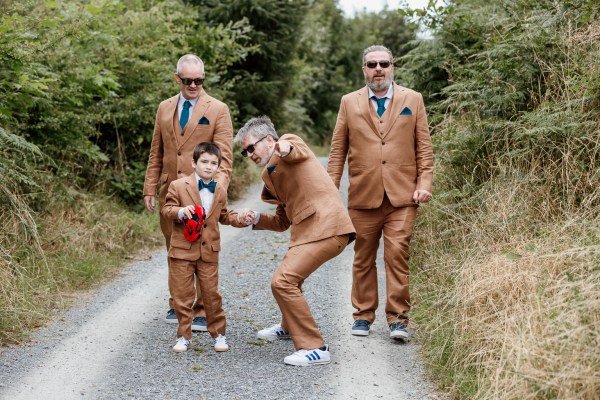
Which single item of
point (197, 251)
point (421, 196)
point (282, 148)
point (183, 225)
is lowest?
point (197, 251)

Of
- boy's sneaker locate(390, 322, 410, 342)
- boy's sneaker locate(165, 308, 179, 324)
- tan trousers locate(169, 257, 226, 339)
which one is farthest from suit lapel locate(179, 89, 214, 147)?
boy's sneaker locate(390, 322, 410, 342)

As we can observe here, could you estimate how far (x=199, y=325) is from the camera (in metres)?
6.07

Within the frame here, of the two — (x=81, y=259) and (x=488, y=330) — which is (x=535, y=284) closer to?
(x=488, y=330)

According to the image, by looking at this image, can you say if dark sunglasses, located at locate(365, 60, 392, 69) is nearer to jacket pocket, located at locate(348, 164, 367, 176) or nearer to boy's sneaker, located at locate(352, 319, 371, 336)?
jacket pocket, located at locate(348, 164, 367, 176)

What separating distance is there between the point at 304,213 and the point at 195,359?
129cm

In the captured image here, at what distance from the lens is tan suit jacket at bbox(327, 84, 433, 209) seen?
5.78 metres

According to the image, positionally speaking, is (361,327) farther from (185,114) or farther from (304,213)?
(185,114)

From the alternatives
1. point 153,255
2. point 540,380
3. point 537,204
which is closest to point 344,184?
point 153,255

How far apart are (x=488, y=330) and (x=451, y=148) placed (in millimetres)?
3302

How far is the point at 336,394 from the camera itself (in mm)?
4551

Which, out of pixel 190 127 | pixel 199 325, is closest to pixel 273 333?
pixel 199 325

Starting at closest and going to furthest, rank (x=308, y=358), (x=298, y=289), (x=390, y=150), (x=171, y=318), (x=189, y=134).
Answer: (x=308, y=358) → (x=298, y=289) → (x=390, y=150) → (x=189, y=134) → (x=171, y=318)

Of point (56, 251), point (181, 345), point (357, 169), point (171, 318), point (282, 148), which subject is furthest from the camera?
point (56, 251)

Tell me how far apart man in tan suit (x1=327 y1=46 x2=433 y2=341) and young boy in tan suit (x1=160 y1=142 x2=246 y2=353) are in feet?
3.52
